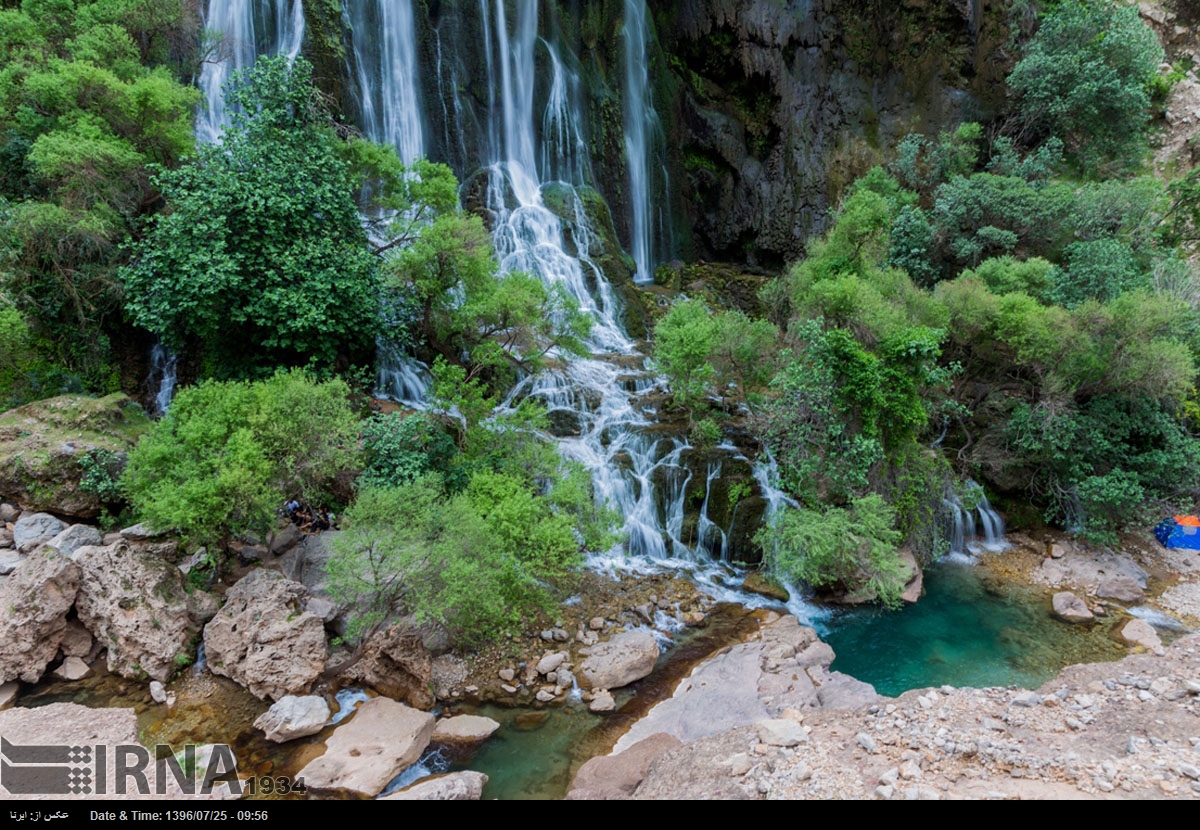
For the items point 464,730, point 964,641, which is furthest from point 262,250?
point 964,641

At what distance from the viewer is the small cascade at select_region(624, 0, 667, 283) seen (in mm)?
27672

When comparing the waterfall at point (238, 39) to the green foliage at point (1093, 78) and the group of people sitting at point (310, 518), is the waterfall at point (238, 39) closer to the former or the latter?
the group of people sitting at point (310, 518)

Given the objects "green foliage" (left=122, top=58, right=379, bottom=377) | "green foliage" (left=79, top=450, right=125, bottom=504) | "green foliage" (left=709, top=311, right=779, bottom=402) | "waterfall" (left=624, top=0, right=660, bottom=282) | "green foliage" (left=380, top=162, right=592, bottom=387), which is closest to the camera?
"green foliage" (left=79, top=450, right=125, bottom=504)

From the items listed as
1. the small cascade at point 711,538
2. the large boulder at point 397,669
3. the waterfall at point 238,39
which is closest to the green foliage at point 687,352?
the small cascade at point 711,538

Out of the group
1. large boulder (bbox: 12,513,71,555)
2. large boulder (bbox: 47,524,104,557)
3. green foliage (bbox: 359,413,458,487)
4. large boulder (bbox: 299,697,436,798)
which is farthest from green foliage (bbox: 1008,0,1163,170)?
large boulder (bbox: 12,513,71,555)

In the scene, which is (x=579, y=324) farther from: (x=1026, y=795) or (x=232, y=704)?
(x=1026, y=795)

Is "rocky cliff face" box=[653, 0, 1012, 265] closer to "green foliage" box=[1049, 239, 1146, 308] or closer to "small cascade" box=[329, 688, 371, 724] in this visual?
"green foliage" box=[1049, 239, 1146, 308]

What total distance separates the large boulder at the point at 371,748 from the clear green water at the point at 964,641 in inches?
309

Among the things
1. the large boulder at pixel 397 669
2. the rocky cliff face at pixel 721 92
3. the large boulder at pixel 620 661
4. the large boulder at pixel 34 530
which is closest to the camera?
the large boulder at pixel 397 669

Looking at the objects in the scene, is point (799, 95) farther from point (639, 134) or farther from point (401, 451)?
point (401, 451)

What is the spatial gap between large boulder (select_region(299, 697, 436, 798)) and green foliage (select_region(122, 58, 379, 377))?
7487 mm

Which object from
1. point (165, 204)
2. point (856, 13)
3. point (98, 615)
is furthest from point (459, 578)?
point (856, 13)

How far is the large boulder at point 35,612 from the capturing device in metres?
8.61

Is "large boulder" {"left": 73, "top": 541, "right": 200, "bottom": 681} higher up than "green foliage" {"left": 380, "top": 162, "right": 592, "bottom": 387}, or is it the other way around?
"green foliage" {"left": 380, "top": 162, "right": 592, "bottom": 387}
